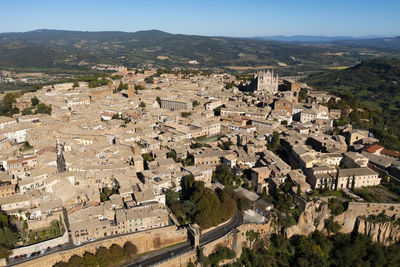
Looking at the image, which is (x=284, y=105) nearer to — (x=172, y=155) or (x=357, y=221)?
(x=172, y=155)

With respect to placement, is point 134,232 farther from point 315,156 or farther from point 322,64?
point 322,64

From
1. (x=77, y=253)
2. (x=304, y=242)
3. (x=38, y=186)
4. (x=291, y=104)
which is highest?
(x=291, y=104)

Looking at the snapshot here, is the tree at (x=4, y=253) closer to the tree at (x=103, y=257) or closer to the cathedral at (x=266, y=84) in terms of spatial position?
the tree at (x=103, y=257)

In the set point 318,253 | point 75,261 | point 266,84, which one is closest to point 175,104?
point 266,84

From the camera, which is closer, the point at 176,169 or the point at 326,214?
the point at 326,214

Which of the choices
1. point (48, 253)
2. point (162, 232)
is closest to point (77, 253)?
point (48, 253)

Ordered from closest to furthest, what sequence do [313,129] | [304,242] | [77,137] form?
[304,242]
[77,137]
[313,129]

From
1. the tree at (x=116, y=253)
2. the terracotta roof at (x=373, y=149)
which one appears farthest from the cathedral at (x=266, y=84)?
the tree at (x=116, y=253)
